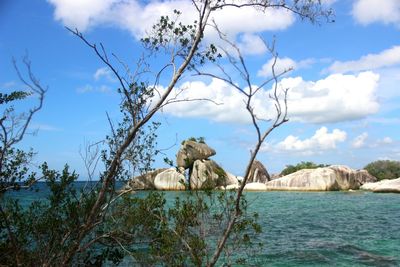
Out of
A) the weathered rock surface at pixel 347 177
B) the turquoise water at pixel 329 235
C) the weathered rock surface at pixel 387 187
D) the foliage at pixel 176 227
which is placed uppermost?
the weathered rock surface at pixel 347 177

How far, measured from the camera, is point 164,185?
46.7m

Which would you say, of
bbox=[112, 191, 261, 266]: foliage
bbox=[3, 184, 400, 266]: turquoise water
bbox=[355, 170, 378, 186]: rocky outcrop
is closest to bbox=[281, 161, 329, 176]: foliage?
bbox=[355, 170, 378, 186]: rocky outcrop

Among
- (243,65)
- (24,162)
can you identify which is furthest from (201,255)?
(24,162)

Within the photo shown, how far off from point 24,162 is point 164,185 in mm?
39976

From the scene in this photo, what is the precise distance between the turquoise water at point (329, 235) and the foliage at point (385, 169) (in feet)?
86.7

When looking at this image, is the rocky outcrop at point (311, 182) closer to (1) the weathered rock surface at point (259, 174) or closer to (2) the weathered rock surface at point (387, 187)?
(2) the weathered rock surface at point (387, 187)

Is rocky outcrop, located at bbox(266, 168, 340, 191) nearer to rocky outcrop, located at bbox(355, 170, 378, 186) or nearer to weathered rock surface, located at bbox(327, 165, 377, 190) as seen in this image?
weathered rock surface, located at bbox(327, 165, 377, 190)

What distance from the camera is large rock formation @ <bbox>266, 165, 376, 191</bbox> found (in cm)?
4597

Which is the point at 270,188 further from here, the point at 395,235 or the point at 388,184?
the point at 395,235

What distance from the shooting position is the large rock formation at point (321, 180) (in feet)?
151

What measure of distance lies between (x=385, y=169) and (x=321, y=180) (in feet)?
47.9

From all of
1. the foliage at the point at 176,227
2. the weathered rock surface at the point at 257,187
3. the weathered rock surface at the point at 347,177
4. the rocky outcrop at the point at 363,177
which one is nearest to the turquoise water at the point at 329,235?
the foliage at the point at 176,227

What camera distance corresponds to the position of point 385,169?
55.6 m

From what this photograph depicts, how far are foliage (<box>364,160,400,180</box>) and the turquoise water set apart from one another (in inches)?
1041
